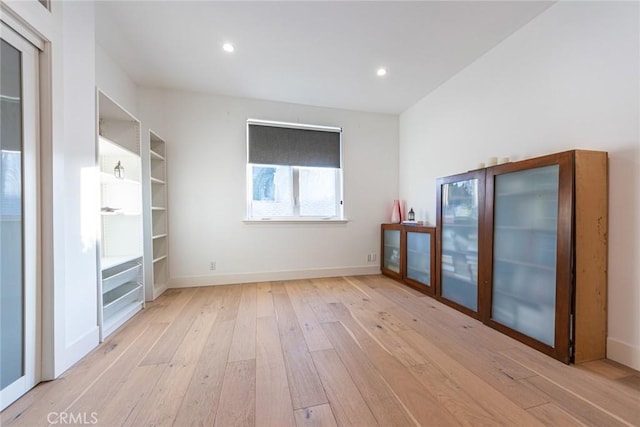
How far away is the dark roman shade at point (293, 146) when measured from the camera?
138 inches

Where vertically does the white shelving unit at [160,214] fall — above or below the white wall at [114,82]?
below

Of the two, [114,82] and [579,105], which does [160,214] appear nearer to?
[114,82]

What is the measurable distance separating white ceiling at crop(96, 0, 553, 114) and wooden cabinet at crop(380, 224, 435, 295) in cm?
189

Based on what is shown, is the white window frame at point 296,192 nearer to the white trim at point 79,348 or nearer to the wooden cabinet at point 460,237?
the wooden cabinet at point 460,237

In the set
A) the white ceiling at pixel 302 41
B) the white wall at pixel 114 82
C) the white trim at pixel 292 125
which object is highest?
the white ceiling at pixel 302 41

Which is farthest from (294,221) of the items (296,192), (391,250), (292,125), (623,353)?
(623,353)

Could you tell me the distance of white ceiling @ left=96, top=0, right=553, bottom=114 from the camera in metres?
1.96

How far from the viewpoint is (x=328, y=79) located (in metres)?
2.98

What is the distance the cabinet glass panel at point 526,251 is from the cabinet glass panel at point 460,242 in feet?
0.78

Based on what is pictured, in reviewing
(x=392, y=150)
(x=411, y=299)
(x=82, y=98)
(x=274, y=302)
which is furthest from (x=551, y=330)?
(x=82, y=98)

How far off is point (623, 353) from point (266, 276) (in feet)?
11.0

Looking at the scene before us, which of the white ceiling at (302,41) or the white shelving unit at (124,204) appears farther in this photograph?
the white shelving unit at (124,204)

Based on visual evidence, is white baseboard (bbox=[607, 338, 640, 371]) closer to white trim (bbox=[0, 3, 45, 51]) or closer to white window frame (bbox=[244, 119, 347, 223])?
white window frame (bbox=[244, 119, 347, 223])

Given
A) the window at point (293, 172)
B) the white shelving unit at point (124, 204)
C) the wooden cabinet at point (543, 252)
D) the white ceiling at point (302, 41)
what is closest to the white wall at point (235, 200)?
the window at point (293, 172)
